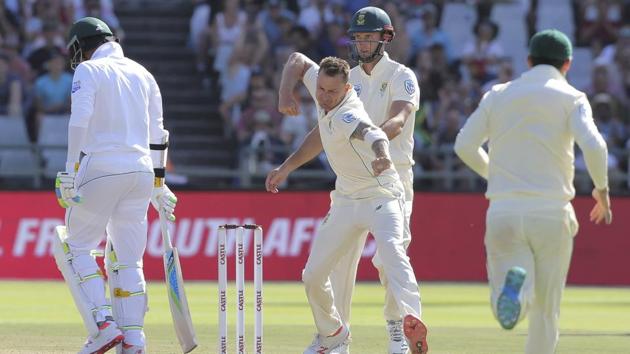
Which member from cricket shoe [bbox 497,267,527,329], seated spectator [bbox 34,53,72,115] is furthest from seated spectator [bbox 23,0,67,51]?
cricket shoe [bbox 497,267,527,329]

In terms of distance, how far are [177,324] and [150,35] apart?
1489 centimetres

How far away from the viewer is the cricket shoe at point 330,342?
10.1 meters

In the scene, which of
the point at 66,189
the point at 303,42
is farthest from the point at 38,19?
the point at 66,189

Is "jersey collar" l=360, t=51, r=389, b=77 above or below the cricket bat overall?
above

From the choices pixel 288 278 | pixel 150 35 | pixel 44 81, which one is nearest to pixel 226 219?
pixel 288 278

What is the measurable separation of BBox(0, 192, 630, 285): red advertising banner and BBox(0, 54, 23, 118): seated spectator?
2176 mm

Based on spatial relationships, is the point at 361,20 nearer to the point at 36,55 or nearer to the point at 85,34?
the point at 85,34

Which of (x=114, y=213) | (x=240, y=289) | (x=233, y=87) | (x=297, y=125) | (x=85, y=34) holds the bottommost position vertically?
(x=297, y=125)

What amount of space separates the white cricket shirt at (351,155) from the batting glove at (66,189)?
166 cm

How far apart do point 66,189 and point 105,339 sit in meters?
0.98

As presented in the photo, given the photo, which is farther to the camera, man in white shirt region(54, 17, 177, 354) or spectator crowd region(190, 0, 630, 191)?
spectator crowd region(190, 0, 630, 191)

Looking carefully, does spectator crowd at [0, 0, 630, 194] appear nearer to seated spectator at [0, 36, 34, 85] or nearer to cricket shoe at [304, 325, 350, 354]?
seated spectator at [0, 36, 34, 85]

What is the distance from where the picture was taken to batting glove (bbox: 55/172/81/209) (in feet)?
31.2

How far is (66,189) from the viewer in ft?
31.3
